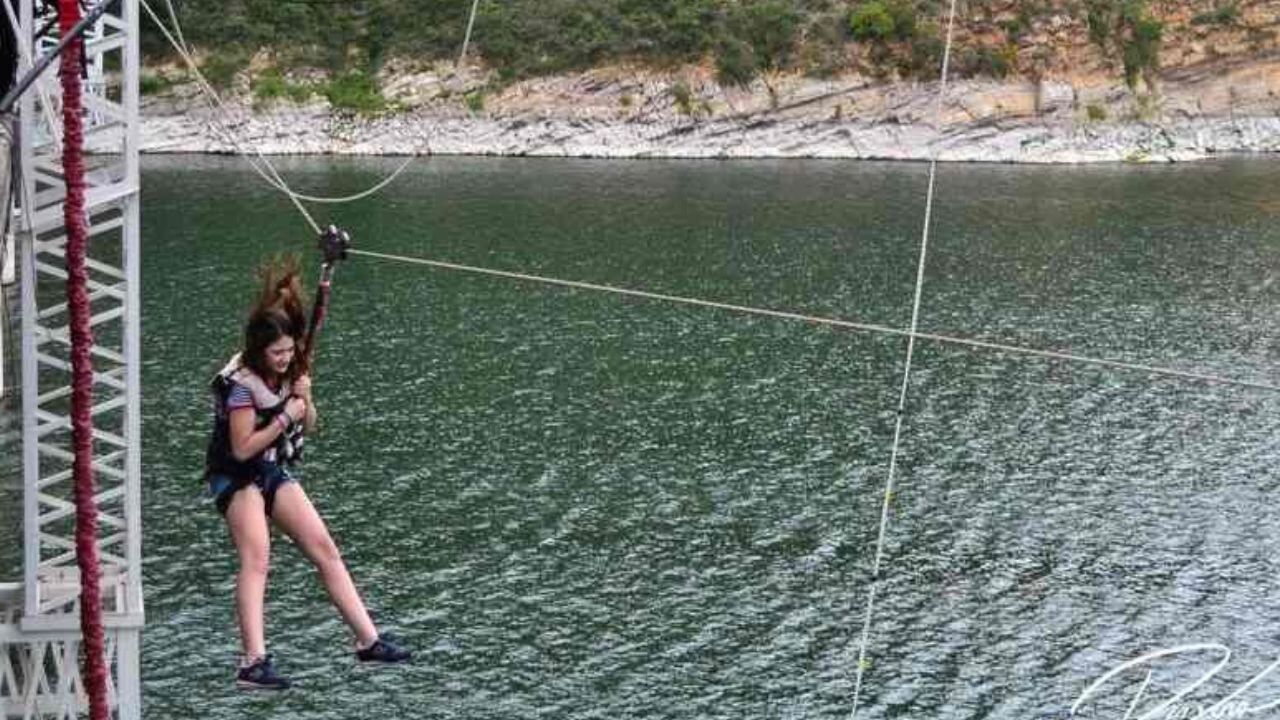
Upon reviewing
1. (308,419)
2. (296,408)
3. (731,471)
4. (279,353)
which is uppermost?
(279,353)

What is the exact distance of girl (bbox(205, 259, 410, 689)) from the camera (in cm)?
884

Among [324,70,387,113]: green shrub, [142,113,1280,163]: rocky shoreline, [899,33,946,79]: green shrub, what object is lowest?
[142,113,1280,163]: rocky shoreline

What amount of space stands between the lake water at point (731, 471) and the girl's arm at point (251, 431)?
34.8 ft

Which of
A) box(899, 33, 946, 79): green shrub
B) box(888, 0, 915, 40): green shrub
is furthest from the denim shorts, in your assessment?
box(888, 0, 915, 40): green shrub

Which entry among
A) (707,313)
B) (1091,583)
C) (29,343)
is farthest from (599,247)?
(29,343)

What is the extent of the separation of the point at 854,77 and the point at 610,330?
37454mm

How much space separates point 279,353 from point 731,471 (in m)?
20.6

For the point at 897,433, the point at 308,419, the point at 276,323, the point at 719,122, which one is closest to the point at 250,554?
the point at 308,419

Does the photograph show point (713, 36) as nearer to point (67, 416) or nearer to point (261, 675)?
point (67, 416)

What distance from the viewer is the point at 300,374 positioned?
29.3 ft

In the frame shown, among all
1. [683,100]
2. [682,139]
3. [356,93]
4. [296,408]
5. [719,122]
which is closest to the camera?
[296,408]

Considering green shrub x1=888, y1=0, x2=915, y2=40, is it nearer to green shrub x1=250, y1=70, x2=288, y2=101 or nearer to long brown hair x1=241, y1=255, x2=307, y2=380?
green shrub x1=250, y1=70, x2=288, y2=101

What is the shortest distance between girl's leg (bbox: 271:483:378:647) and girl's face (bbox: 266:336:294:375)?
645 millimetres

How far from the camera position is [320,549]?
29.8 feet
